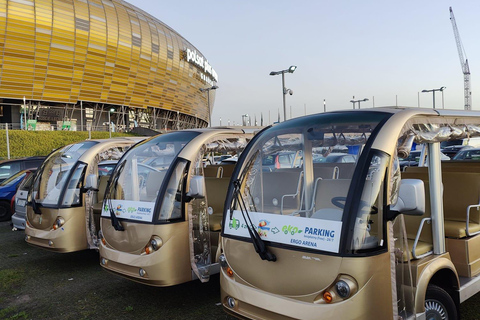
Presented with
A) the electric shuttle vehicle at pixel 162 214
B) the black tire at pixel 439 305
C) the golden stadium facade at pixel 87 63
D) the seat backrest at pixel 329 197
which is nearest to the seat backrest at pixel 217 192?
the electric shuttle vehicle at pixel 162 214

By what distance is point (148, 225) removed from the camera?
4504 mm

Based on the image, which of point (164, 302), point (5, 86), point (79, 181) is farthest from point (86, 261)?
point (5, 86)

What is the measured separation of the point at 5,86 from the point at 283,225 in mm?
41447

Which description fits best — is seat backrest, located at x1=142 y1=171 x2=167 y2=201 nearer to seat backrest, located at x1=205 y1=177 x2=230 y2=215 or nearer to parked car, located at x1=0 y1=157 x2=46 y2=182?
seat backrest, located at x1=205 y1=177 x2=230 y2=215

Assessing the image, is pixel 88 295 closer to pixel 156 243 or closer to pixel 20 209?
pixel 156 243

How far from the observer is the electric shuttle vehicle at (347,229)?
276 cm

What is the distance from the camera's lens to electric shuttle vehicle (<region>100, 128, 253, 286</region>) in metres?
4.44

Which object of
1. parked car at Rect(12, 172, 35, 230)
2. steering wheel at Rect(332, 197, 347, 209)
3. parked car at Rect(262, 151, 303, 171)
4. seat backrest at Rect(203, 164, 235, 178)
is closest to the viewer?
steering wheel at Rect(332, 197, 347, 209)

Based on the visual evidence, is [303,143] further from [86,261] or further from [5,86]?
[5,86]

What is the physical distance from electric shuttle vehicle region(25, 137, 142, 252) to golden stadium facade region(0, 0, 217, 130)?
2636 centimetres

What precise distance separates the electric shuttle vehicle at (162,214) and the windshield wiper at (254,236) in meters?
0.65

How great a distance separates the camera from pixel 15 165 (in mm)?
12148

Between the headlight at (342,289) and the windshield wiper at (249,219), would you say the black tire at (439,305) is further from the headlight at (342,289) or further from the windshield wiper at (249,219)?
the windshield wiper at (249,219)

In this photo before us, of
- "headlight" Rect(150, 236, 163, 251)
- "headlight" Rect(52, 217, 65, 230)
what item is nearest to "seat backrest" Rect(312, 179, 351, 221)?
"headlight" Rect(150, 236, 163, 251)
